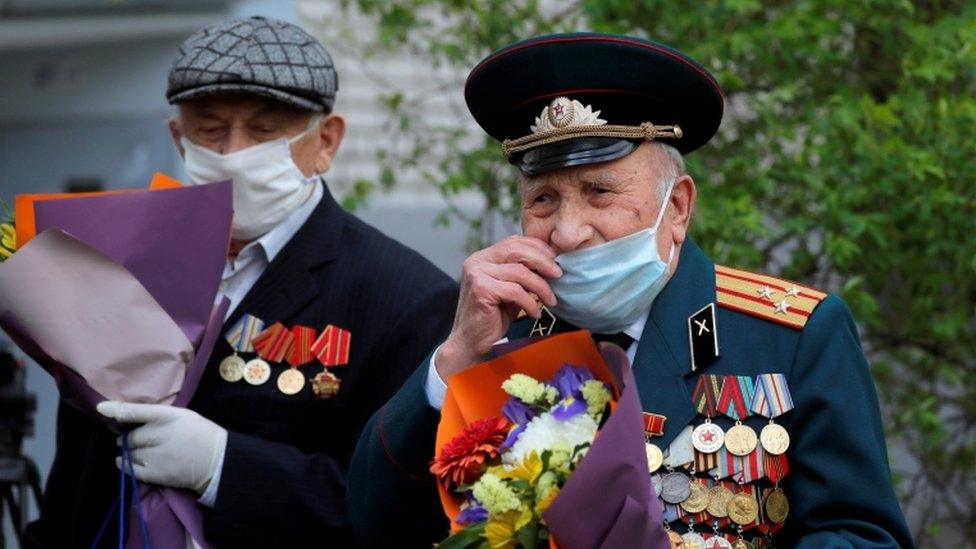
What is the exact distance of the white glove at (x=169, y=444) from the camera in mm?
3879

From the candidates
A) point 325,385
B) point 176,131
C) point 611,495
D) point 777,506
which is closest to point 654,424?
point 777,506

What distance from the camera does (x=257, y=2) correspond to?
8656 mm

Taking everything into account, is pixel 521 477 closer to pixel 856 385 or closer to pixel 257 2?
pixel 856 385

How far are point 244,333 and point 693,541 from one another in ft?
4.62

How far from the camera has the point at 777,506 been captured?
10.5ft

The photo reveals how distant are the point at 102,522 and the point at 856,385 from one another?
1924mm

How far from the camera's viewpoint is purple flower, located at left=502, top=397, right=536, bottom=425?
304 cm

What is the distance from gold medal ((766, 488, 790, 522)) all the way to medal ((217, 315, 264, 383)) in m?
1.44

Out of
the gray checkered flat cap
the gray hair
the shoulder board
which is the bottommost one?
the shoulder board

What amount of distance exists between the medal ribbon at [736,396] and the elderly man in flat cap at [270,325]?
38.4 inches

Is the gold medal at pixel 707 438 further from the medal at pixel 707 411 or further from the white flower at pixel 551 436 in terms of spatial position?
the white flower at pixel 551 436

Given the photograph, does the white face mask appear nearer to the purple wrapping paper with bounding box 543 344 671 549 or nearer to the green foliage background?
the green foliage background

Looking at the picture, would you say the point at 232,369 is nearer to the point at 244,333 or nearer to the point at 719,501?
the point at 244,333

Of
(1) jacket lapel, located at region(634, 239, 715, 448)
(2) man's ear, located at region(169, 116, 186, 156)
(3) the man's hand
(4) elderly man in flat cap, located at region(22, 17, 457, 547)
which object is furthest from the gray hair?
(2) man's ear, located at region(169, 116, 186, 156)
